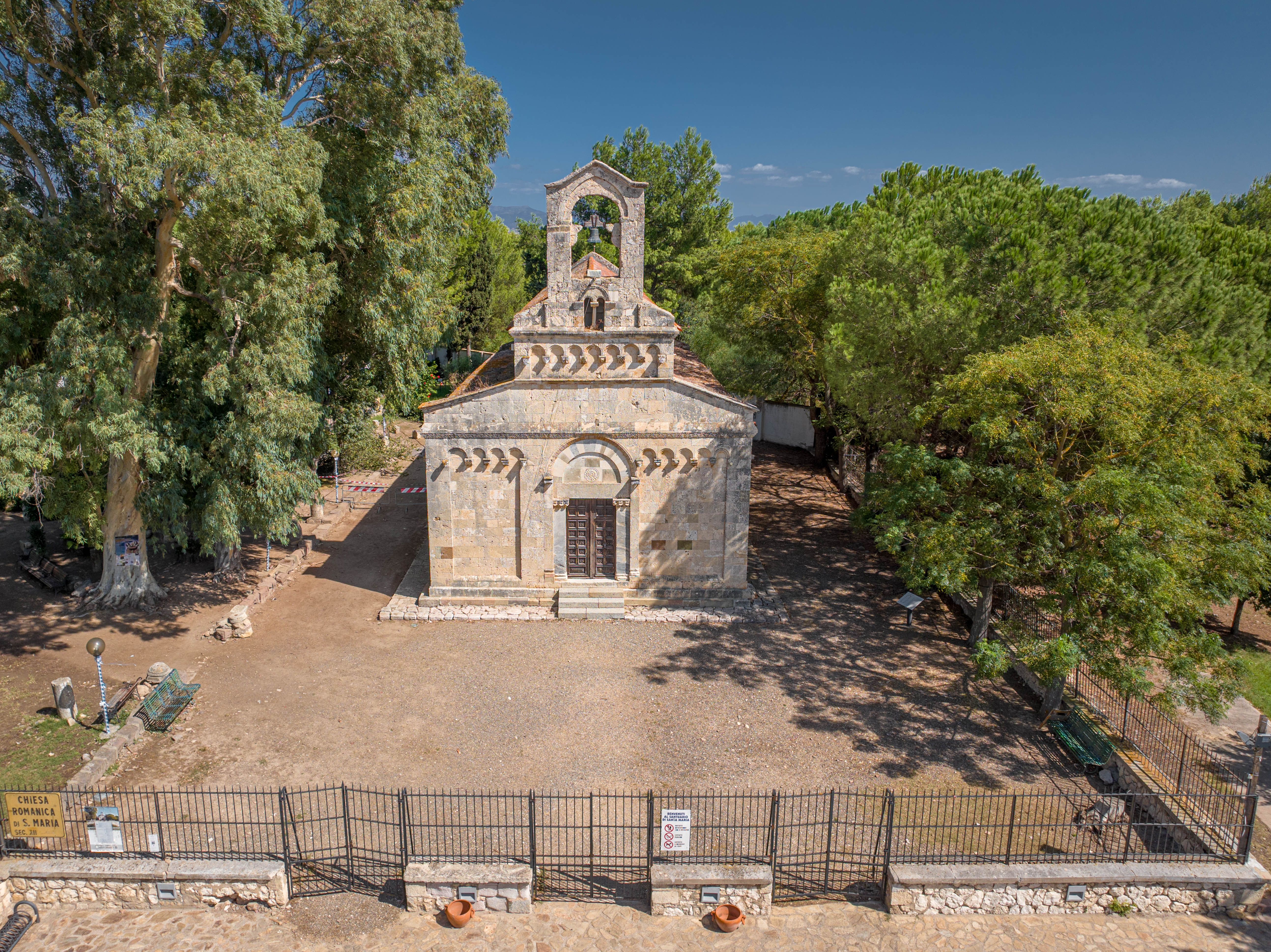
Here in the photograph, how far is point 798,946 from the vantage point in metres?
10.7

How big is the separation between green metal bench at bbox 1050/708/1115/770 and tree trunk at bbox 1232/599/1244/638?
848 centimetres

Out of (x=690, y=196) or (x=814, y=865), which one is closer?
(x=814, y=865)

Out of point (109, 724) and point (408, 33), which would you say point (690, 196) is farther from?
point (109, 724)

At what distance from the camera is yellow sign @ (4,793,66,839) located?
11117 mm

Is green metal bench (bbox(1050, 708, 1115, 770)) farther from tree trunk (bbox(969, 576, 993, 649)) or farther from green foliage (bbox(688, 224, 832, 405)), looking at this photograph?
green foliage (bbox(688, 224, 832, 405))

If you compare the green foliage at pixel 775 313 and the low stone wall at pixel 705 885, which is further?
the green foliage at pixel 775 313

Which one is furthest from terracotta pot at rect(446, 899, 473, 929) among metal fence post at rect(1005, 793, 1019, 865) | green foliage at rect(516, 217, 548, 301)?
green foliage at rect(516, 217, 548, 301)

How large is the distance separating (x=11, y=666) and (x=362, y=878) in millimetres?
12075

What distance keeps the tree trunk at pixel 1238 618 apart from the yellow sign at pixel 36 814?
85.3 feet

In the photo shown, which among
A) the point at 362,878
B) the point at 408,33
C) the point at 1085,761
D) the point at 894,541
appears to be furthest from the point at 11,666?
the point at 1085,761

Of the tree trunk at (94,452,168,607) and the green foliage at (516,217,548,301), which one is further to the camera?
the green foliage at (516,217,548,301)

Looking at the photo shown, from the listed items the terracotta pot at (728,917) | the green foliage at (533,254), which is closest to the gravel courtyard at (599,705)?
the terracotta pot at (728,917)

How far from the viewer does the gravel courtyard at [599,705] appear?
559 inches

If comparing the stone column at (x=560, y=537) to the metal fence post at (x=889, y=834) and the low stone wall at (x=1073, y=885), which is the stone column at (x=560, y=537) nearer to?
the metal fence post at (x=889, y=834)
